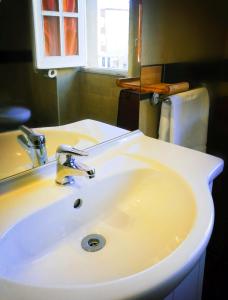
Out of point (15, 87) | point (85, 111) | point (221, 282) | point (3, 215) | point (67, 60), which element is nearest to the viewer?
point (3, 215)

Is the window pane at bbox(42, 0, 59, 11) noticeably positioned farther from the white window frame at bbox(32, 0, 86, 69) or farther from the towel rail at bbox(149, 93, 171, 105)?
the towel rail at bbox(149, 93, 171, 105)

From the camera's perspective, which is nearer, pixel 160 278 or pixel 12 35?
pixel 160 278

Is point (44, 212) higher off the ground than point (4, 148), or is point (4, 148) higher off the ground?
point (4, 148)

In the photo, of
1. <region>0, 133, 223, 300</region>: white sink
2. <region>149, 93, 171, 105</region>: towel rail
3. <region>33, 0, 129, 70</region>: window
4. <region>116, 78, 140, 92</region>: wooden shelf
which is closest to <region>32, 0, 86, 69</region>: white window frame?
<region>33, 0, 129, 70</region>: window

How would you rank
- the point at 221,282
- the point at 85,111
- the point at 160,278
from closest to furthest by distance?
Result: the point at 160,278 → the point at 85,111 → the point at 221,282

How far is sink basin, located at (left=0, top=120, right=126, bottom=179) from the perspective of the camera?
0.82 m

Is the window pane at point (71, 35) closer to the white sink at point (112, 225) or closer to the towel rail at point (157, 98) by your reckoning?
the white sink at point (112, 225)

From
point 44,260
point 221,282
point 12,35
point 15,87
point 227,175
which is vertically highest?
point 12,35

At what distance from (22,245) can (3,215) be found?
0.30 ft

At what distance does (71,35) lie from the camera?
92cm

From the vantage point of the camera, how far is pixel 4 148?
826 mm

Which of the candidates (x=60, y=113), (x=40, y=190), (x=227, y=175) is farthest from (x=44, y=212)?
(x=227, y=175)

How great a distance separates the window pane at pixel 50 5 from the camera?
823 millimetres

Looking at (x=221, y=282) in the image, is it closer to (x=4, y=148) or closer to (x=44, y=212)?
(x=44, y=212)
